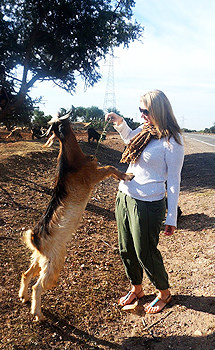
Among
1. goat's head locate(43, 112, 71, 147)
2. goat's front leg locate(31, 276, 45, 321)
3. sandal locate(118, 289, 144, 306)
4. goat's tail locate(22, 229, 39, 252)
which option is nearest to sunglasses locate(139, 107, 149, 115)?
goat's head locate(43, 112, 71, 147)

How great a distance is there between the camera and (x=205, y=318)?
339 centimetres

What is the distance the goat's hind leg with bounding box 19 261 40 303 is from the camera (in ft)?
12.3

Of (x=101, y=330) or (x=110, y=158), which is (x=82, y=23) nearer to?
(x=110, y=158)

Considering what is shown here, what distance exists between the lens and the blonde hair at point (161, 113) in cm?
306

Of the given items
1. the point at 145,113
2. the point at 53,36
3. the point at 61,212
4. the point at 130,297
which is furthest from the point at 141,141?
the point at 53,36

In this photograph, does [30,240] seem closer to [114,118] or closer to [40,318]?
[40,318]

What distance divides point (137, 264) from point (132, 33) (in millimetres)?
13554

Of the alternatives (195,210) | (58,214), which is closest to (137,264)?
(58,214)

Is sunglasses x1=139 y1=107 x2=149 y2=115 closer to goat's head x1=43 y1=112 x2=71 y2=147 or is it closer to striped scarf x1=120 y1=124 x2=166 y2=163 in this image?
striped scarf x1=120 y1=124 x2=166 y2=163

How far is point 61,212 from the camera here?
358cm

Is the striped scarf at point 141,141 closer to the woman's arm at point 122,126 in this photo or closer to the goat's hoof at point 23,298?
the woman's arm at point 122,126

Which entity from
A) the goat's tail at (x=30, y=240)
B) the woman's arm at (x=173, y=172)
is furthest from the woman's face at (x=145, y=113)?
the goat's tail at (x=30, y=240)

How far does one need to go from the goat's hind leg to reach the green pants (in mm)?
1111

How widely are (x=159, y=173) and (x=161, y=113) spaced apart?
2.05ft
